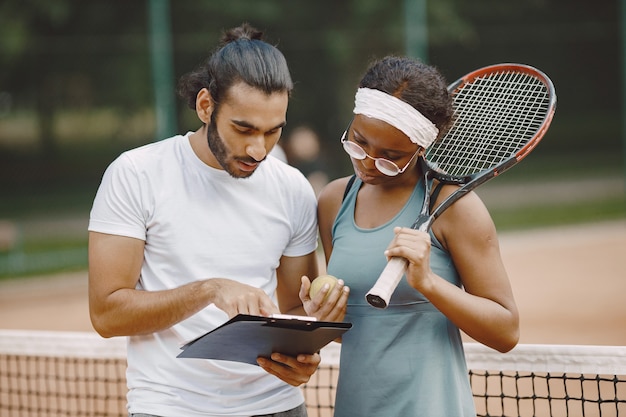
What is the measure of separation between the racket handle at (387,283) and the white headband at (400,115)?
353 millimetres

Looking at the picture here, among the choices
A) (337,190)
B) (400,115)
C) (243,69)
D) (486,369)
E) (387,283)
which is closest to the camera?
(387,283)

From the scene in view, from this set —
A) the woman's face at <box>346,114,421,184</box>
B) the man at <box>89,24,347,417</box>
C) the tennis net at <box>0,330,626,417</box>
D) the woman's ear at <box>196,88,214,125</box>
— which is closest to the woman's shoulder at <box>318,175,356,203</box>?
the man at <box>89,24,347,417</box>

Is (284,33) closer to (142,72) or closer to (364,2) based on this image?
(364,2)

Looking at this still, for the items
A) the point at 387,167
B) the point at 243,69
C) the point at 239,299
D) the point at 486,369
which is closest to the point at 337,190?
the point at 387,167

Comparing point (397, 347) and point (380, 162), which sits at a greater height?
point (380, 162)

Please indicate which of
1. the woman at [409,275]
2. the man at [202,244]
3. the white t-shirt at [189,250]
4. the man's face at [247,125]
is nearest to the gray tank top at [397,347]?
the woman at [409,275]

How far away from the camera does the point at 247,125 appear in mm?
2488

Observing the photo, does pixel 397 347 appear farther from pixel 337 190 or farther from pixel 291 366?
pixel 337 190

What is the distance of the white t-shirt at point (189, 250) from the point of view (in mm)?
2502

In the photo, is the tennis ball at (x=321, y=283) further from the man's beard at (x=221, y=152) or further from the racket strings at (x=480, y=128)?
the racket strings at (x=480, y=128)

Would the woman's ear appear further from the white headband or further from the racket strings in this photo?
the racket strings

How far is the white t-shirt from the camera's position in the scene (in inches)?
98.5

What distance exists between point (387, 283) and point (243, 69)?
75 centimetres

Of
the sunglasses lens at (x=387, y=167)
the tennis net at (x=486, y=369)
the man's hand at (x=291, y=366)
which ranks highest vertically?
the sunglasses lens at (x=387, y=167)
